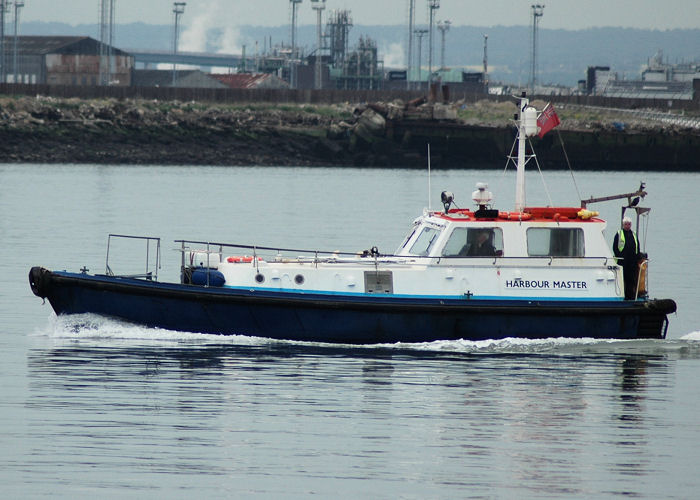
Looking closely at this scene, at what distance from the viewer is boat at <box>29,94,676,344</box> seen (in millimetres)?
18625

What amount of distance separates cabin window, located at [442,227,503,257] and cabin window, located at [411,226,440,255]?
33 centimetres

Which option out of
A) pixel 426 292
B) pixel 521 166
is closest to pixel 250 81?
pixel 521 166

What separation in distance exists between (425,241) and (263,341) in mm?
3077

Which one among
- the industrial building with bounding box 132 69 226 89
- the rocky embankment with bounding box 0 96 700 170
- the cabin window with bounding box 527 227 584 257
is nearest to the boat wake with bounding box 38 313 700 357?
the cabin window with bounding box 527 227 584 257

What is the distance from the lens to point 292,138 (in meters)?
77.4

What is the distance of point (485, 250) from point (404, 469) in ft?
22.7

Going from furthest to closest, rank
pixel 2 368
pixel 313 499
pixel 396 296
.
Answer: pixel 396 296 → pixel 2 368 → pixel 313 499

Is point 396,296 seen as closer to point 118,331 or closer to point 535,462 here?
point 118,331

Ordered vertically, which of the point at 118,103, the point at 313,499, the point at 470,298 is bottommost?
the point at 313,499

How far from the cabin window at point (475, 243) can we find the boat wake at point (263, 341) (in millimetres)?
1394

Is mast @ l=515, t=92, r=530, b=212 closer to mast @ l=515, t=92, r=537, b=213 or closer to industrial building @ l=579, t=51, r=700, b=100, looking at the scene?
mast @ l=515, t=92, r=537, b=213

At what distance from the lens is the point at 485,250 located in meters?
19.0

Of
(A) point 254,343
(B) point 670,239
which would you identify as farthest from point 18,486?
(B) point 670,239

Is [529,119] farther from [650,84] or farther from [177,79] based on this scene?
[650,84]
